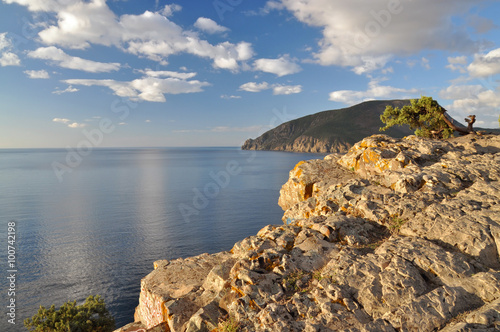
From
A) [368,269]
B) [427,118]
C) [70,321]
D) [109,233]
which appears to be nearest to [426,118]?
[427,118]

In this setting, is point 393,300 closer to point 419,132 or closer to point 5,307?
point 419,132

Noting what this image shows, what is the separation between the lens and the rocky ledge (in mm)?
9523

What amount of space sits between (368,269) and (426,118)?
33.0 metres

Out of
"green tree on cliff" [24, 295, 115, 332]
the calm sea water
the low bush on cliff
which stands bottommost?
the calm sea water

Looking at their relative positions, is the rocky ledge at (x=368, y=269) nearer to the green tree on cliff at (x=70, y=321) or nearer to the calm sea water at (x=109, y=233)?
the green tree on cliff at (x=70, y=321)

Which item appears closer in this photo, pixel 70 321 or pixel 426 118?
pixel 70 321

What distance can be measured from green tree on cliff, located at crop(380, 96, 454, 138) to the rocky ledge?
16.8 m

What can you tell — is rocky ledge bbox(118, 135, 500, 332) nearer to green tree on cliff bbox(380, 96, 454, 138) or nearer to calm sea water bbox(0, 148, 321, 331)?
green tree on cliff bbox(380, 96, 454, 138)

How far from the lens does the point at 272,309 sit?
10.1m

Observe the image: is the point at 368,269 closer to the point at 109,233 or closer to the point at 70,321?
the point at 70,321

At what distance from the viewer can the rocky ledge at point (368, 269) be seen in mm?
9523

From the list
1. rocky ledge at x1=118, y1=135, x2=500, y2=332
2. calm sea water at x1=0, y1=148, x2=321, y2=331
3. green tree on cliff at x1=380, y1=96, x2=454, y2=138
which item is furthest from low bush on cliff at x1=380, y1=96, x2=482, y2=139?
calm sea water at x1=0, y1=148, x2=321, y2=331

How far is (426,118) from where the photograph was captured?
1415 inches

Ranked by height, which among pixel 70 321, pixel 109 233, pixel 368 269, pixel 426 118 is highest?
pixel 426 118
